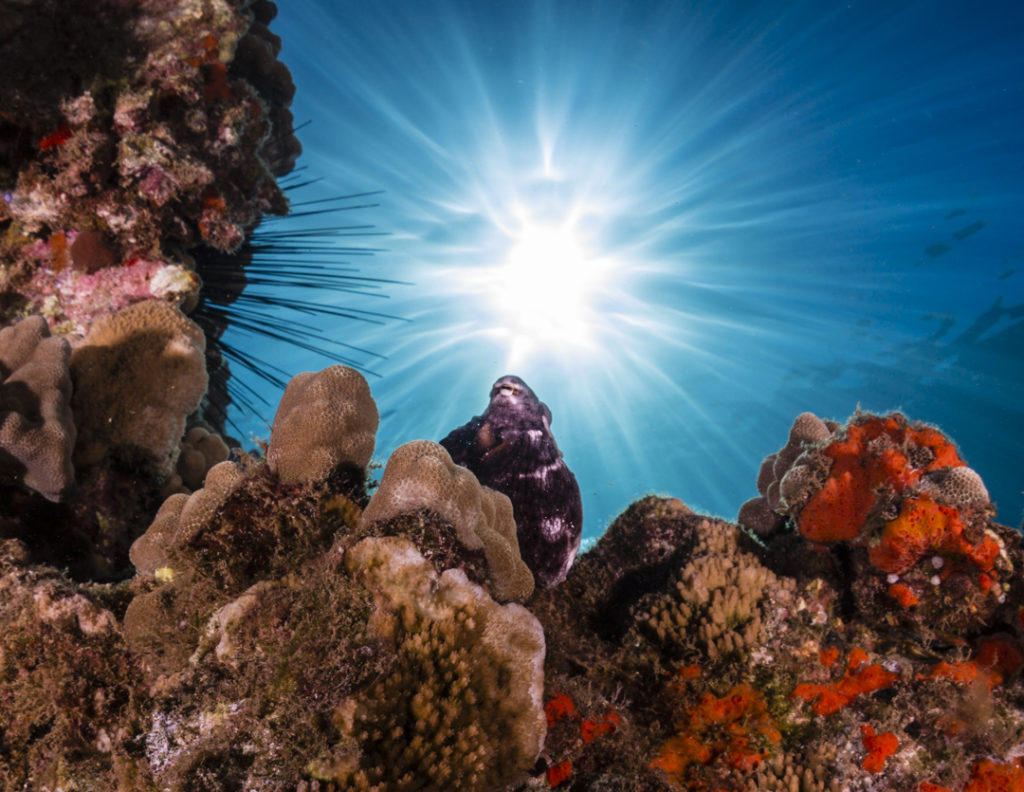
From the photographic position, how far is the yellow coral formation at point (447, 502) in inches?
104

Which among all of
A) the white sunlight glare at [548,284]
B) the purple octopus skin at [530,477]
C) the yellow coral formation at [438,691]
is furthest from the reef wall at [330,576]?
the white sunlight glare at [548,284]

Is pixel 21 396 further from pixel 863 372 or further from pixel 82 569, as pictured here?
pixel 863 372

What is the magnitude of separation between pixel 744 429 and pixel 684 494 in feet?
65.6

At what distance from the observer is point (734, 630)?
343cm

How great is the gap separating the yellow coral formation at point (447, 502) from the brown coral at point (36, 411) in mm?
2547

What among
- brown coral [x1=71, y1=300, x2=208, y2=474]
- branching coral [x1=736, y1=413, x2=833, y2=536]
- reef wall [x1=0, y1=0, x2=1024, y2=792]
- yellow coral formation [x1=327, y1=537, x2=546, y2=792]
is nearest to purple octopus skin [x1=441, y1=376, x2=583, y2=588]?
reef wall [x1=0, y1=0, x2=1024, y2=792]

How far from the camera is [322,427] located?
288 cm

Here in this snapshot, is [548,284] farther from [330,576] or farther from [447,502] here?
[330,576]

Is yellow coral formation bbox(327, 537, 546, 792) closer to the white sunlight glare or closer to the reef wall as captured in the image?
the reef wall

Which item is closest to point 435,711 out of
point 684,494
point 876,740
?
point 876,740

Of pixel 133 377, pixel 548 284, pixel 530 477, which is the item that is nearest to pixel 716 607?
pixel 530 477

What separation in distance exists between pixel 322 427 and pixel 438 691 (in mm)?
1637

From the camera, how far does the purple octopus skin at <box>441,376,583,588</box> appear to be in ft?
13.3

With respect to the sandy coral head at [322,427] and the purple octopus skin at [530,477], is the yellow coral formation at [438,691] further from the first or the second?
the purple octopus skin at [530,477]
